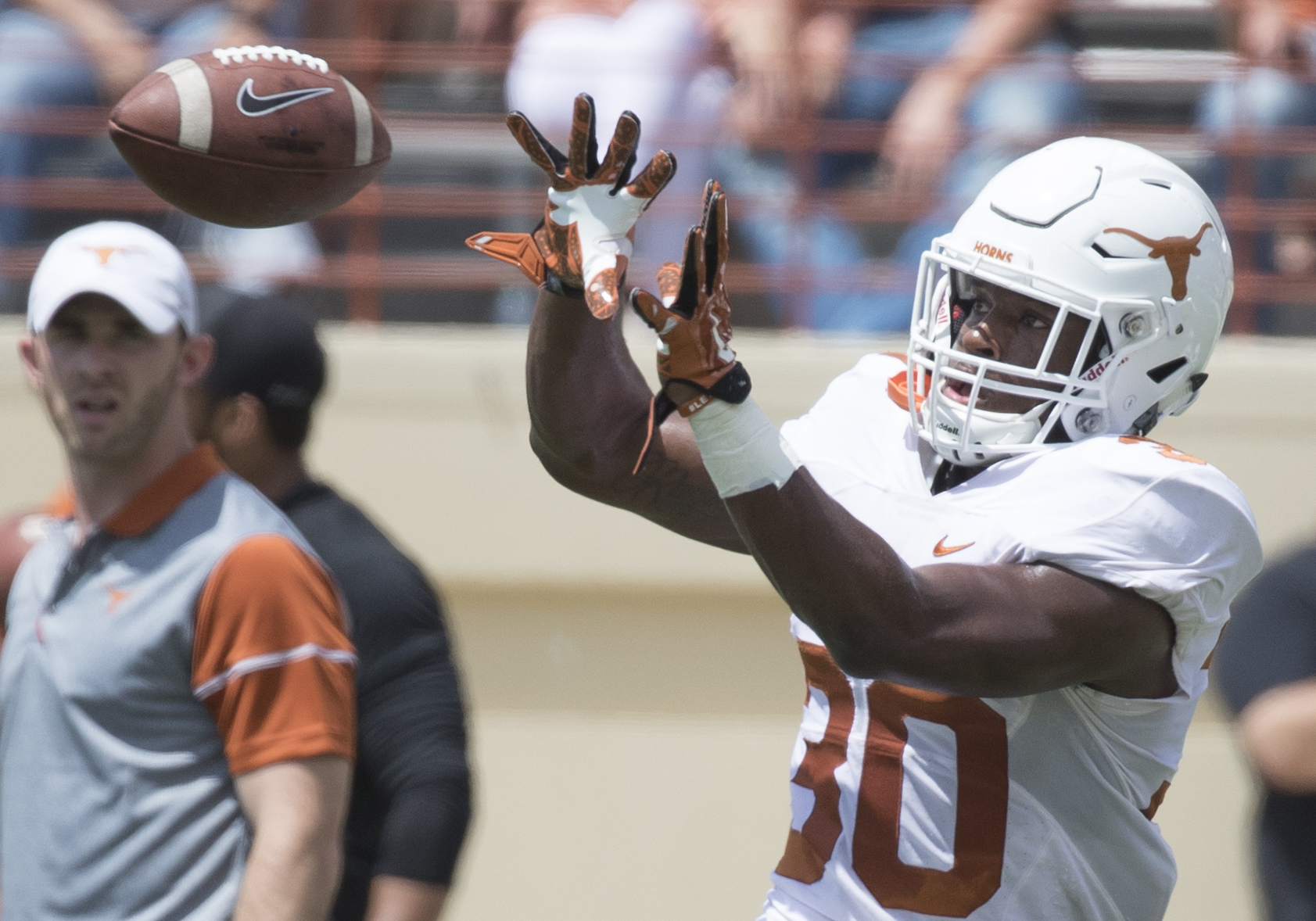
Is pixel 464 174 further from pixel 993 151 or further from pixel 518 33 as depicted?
pixel 993 151

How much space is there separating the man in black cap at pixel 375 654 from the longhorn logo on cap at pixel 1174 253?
1236 millimetres

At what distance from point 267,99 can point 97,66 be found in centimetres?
271

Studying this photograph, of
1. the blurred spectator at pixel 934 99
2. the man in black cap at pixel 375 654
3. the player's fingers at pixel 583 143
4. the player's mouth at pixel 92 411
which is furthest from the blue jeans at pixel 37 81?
the player's fingers at pixel 583 143

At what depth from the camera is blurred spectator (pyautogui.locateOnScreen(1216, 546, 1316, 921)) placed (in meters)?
2.47

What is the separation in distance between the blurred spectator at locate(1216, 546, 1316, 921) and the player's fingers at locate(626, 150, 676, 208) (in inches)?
57.9

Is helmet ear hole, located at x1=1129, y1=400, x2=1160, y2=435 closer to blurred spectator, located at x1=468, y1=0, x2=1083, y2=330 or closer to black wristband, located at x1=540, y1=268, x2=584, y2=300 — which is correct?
black wristband, located at x1=540, y1=268, x2=584, y2=300

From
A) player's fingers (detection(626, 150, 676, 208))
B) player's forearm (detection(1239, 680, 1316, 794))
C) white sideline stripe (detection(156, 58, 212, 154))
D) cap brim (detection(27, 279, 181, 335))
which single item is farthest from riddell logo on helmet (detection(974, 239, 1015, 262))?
cap brim (detection(27, 279, 181, 335))

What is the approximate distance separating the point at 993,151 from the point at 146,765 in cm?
302

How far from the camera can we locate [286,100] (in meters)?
2.07

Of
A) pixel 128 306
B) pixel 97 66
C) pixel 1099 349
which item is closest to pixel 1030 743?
pixel 1099 349

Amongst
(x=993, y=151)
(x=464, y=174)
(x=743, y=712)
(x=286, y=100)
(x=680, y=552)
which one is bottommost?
(x=743, y=712)

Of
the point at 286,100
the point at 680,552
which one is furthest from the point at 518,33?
the point at 286,100

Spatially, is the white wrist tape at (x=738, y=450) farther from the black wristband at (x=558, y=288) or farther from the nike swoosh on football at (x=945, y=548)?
the black wristband at (x=558, y=288)

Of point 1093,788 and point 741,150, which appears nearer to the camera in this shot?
point 1093,788
